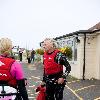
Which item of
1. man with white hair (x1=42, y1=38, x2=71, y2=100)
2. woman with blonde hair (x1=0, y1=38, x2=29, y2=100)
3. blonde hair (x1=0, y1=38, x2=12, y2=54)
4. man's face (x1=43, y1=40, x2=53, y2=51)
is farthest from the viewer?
man with white hair (x1=42, y1=38, x2=71, y2=100)

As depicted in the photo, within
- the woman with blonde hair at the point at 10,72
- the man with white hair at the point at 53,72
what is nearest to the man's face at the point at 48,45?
the man with white hair at the point at 53,72

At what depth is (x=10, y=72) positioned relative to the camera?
5172 millimetres

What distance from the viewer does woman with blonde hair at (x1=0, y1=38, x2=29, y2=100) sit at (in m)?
5.16

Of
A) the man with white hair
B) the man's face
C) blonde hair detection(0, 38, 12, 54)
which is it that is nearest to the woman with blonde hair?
blonde hair detection(0, 38, 12, 54)

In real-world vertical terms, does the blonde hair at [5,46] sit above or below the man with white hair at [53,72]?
above

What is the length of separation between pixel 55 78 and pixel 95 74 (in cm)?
1416

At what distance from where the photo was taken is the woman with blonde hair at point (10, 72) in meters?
5.16

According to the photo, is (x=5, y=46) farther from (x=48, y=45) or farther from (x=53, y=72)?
(x=53, y=72)

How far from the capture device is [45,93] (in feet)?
27.7

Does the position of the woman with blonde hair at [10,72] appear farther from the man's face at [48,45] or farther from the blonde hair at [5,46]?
the man's face at [48,45]

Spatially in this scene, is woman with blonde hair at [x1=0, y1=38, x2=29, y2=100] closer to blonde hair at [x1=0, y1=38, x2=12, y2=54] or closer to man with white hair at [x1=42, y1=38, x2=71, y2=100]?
blonde hair at [x1=0, y1=38, x2=12, y2=54]

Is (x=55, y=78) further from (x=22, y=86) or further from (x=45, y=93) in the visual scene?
(x=22, y=86)

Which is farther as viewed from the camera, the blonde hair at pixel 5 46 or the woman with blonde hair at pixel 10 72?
the blonde hair at pixel 5 46

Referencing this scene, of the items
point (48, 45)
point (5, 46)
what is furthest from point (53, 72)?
point (5, 46)
